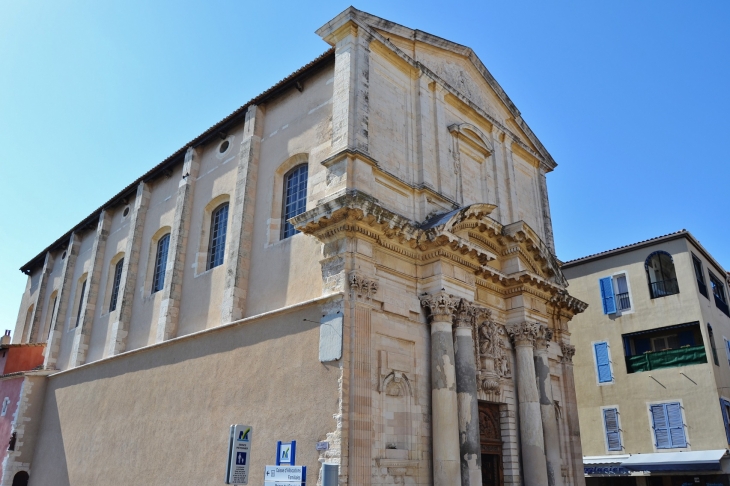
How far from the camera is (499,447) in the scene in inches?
525

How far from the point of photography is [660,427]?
19.7 metres

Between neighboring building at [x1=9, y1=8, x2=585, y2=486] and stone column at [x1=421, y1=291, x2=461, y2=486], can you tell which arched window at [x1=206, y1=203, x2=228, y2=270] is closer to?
neighboring building at [x1=9, y1=8, x2=585, y2=486]

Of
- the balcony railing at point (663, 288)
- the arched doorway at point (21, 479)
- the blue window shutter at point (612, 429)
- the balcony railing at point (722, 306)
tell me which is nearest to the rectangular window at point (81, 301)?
the arched doorway at point (21, 479)

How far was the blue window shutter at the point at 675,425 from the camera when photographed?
1917 centimetres

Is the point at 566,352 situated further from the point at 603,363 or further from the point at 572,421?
the point at 603,363

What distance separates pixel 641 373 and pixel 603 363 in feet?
4.35

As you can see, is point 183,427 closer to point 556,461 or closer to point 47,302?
point 556,461

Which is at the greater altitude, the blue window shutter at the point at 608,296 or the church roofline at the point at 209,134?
the church roofline at the point at 209,134

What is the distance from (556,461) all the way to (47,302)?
20396 millimetres

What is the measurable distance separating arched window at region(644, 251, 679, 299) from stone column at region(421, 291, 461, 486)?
40.8ft

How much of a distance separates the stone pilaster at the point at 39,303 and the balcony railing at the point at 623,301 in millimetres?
21909

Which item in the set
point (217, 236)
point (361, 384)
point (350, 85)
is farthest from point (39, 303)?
point (361, 384)

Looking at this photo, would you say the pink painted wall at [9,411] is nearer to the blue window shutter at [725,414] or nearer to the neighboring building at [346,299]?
the neighboring building at [346,299]

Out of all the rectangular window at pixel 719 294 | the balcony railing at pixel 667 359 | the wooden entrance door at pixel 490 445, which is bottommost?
the wooden entrance door at pixel 490 445
